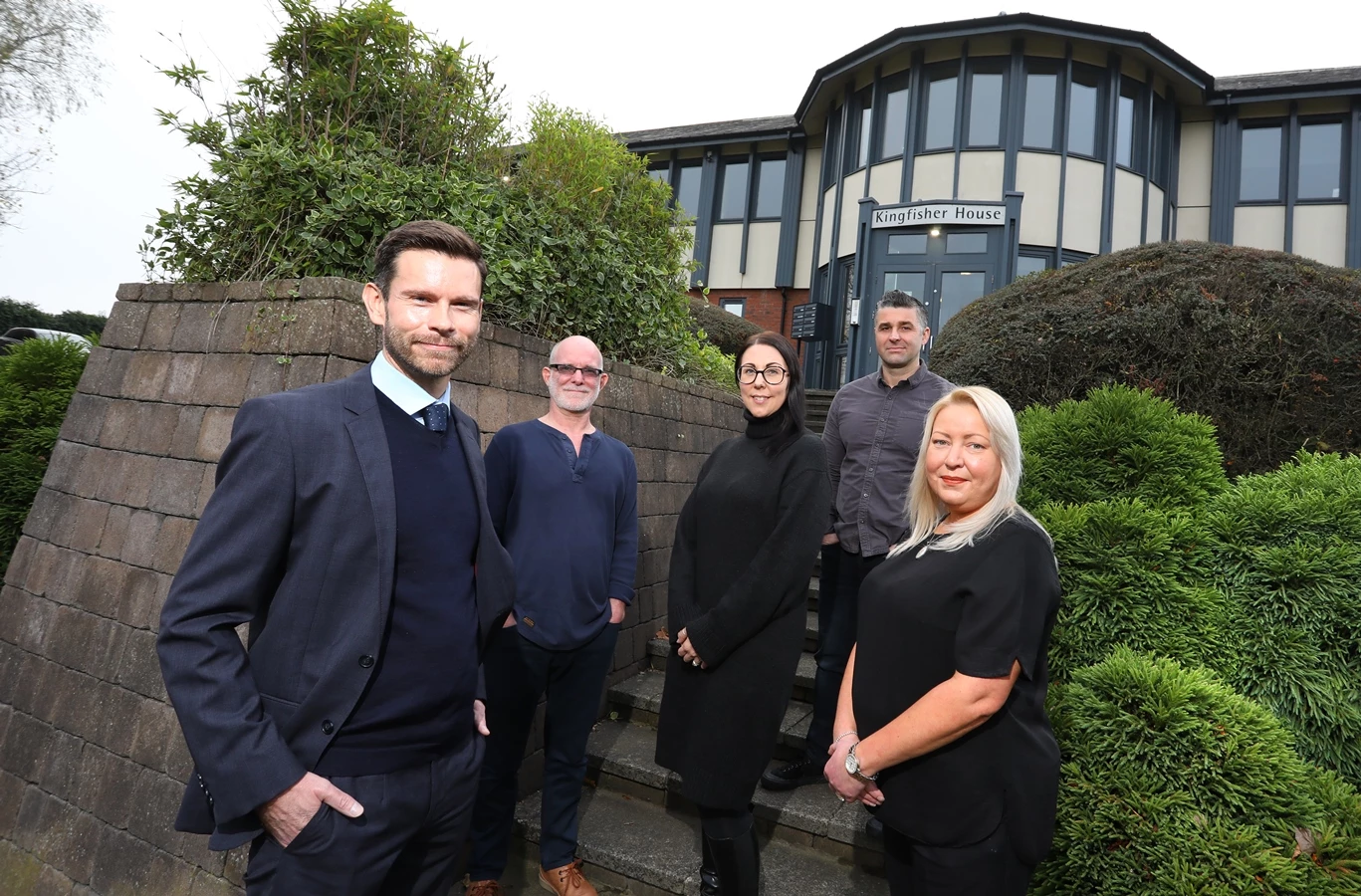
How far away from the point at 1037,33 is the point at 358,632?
53.9 feet

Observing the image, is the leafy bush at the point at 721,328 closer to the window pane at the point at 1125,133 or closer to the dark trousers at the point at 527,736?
the window pane at the point at 1125,133

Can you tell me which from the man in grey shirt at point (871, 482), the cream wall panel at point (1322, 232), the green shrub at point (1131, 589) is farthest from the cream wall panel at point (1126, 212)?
the green shrub at point (1131, 589)

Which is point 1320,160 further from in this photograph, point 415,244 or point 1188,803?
point 415,244

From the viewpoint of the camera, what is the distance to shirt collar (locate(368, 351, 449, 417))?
2.00 metres

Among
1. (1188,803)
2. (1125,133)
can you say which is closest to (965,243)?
(1125,133)

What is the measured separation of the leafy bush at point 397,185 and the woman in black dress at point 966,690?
306cm

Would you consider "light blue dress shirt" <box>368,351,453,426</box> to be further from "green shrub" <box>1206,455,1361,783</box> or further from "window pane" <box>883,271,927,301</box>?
"window pane" <box>883,271,927,301</box>

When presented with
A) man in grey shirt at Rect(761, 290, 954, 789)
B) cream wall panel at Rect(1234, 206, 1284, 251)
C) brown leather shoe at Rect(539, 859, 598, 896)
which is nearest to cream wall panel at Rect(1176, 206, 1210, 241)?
cream wall panel at Rect(1234, 206, 1284, 251)

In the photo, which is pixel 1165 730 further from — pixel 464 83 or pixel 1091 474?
pixel 464 83

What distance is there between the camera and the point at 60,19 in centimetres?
1777

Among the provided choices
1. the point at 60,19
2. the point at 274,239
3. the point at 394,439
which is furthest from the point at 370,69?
the point at 60,19

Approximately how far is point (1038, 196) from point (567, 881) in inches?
583

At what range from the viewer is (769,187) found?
18812 millimetres

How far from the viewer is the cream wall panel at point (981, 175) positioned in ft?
47.5
